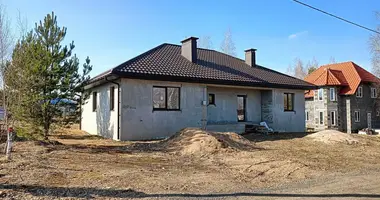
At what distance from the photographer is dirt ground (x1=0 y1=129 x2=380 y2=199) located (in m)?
5.54

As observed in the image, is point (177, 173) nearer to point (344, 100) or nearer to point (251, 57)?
point (251, 57)

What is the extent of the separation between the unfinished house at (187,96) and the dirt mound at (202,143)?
9.12 feet

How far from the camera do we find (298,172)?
24.5ft

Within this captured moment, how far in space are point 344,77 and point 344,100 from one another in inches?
124

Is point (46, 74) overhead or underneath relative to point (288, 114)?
overhead

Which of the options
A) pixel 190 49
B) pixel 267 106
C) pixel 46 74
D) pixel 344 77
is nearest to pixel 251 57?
pixel 267 106

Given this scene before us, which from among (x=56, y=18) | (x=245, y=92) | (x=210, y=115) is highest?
(x=56, y=18)

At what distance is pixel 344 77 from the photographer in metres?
36.8

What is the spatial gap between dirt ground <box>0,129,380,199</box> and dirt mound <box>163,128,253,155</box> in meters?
0.06

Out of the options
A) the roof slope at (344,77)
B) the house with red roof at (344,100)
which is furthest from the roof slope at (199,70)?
the roof slope at (344,77)

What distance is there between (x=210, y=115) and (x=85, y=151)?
8729 millimetres

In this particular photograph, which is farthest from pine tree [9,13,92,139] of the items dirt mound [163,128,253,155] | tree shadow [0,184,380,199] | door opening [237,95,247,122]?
door opening [237,95,247,122]

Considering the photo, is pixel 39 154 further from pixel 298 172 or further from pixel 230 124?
pixel 230 124

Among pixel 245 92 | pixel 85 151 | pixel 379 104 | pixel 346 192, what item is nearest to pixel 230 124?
pixel 245 92
